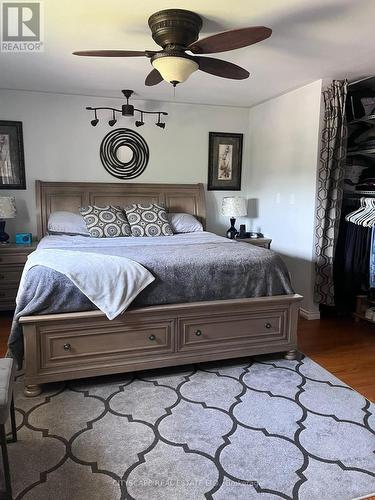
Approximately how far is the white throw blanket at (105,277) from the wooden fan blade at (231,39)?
144 cm

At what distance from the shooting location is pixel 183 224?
4.57 m

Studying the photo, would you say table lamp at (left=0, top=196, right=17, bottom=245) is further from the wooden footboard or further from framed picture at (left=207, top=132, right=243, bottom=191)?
framed picture at (left=207, top=132, right=243, bottom=191)

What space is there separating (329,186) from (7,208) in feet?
10.9

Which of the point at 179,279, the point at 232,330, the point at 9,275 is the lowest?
the point at 232,330

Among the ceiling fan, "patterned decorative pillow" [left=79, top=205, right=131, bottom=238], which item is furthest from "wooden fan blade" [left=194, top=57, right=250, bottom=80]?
"patterned decorative pillow" [left=79, top=205, right=131, bottom=238]

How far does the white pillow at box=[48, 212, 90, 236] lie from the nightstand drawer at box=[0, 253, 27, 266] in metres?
0.43

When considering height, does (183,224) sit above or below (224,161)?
below

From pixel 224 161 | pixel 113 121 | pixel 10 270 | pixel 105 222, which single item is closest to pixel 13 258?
pixel 10 270

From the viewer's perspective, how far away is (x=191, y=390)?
2625 millimetres

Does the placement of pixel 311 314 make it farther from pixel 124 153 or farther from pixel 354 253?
pixel 124 153

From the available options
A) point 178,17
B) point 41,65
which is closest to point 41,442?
point 178,17

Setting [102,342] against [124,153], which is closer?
[102,342]

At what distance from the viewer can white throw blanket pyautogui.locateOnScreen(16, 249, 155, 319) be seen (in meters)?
2.53

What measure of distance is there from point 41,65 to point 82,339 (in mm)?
2443
